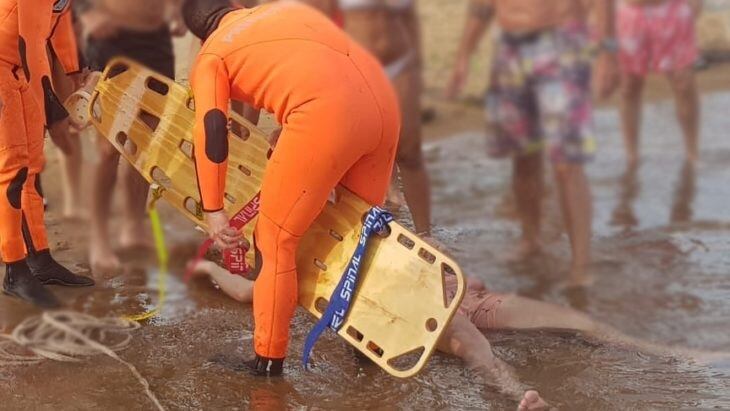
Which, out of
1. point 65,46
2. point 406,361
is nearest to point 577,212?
point 406,361

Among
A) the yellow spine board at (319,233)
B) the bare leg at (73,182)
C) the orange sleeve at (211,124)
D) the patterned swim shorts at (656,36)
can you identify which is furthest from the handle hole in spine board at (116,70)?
the patterned swim shorts at (656,36)

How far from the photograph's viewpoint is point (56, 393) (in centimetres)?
352

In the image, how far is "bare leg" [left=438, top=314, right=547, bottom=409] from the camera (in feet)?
11.5

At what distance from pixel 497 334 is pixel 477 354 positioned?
471 mm

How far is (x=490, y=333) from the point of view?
4.11 meters

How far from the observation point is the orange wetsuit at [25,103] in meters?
3.71

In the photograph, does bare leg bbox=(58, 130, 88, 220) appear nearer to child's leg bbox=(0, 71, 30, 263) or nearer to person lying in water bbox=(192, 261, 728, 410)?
person lying in water bbox=(192, 261, 728, 410)

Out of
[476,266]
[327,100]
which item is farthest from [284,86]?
[476,266]

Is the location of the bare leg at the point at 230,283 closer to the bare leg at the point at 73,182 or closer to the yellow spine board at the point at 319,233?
the yellow spine board at the point at 319,233

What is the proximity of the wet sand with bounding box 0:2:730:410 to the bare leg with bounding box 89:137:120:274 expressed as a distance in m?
0.08

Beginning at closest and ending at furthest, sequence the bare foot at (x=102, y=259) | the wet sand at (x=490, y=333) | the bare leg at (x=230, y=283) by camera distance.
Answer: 1. the wet sand at (x=490, y=333)
2. the bare leg at (x=230, y=283)
3. the bare foot at (x=102, y=259)

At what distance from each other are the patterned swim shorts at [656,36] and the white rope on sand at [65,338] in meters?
4.34

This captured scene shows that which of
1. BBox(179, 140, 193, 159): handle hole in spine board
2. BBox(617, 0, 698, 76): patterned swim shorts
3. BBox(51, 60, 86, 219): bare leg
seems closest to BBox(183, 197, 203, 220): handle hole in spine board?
BBox(179, 140, 193, 159): handle hole in spine board

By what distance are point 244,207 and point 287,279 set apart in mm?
424
